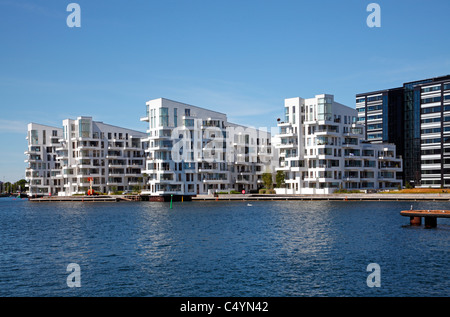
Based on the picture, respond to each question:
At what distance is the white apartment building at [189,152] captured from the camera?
155125 millimetres

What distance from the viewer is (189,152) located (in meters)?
159

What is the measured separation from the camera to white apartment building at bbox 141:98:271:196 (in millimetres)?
155125

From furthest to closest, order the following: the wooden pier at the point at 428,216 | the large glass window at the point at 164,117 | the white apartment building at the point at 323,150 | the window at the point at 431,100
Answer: the window at the point at 431,100
the large glass window at the point at 164,117
the white apartment building at the point at 323,150
the wooden pier at the point at 428,216

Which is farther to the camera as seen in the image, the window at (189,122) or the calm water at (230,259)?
the window at (189,122)

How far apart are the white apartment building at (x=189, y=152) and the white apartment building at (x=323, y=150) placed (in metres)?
21.2

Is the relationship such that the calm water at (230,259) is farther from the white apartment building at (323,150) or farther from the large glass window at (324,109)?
the large glass window at (324,109)

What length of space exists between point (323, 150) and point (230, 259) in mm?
112974

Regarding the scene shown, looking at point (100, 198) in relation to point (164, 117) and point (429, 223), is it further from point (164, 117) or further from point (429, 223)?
point (429, 223)

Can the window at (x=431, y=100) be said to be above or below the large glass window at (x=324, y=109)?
above

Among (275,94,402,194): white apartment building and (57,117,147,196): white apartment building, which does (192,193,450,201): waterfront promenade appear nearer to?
(275,94,402,194): white apartment building

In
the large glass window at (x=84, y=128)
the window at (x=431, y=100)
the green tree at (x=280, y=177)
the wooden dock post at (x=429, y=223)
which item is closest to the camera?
the wooden dock post at (x=429, y=223)

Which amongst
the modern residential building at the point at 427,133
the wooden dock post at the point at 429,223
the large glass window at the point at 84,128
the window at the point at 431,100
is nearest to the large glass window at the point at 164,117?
the large glass window at the point at 84,128

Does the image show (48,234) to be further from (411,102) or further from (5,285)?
(411,102)
